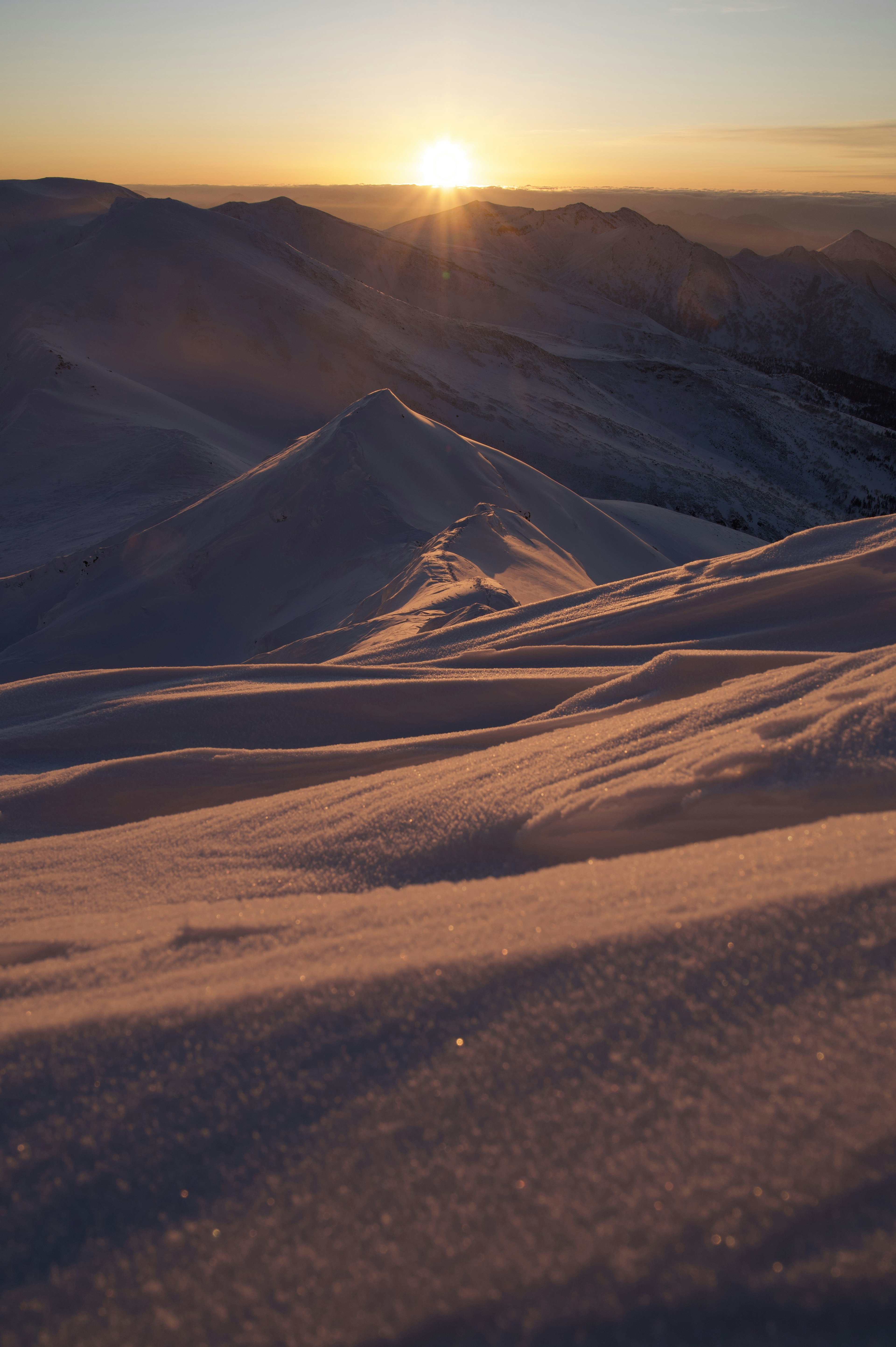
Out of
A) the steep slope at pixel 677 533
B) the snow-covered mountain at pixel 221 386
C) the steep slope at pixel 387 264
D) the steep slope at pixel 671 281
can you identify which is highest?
the steep slope at pixel 671 281

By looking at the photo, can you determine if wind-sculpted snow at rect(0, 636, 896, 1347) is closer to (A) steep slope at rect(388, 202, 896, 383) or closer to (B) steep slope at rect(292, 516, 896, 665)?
(B) steep slope at rect(292, 516, 896, 665)

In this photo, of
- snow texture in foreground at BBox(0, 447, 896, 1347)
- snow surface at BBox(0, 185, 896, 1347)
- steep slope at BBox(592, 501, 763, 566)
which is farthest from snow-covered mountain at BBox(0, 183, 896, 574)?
snow texture in foreground at BBox(0, 447, 896, 1347)

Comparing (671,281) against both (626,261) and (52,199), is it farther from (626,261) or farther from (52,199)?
(52,199)

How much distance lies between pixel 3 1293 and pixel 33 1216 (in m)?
0.07

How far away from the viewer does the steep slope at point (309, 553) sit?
8008mm

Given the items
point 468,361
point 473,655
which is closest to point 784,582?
point 473,655

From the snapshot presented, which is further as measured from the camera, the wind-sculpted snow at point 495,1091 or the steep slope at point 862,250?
the steep slope at point 862,250

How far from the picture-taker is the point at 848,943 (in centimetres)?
111

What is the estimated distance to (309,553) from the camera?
905cm

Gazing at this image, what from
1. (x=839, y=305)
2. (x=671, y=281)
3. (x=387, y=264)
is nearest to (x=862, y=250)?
(x=839, y=305)

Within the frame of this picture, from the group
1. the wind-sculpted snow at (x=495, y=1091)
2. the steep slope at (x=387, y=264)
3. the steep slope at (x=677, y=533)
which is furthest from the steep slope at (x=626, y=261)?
the wind-sculpted snow at (x=495, y=1091)

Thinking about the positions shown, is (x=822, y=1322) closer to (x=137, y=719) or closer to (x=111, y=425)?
(x=137, y=719)

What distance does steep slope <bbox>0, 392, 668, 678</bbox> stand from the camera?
8008mm

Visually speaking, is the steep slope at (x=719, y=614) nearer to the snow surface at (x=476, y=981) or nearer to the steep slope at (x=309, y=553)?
the snow surface at (x=476, y=981)
